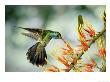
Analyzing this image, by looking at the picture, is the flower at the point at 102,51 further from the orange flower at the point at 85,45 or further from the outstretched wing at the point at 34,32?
the outstretched wing at the point at 34,32

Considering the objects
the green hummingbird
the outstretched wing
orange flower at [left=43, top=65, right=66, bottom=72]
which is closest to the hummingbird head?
the green hummingbird

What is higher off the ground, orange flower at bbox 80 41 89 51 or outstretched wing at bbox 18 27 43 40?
outstretched wing at bbox 18 27 43 40

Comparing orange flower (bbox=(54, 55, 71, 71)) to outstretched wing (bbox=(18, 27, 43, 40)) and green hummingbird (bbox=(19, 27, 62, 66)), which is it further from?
outstretched wing (bbox=(18, 27, 43, 40))

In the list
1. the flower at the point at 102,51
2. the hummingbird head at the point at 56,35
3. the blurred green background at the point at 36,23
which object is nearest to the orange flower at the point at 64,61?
the blurred green background at the point at 36,23

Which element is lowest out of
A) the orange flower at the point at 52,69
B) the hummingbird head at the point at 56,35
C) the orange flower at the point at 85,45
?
the orange flower at the point at 52,69

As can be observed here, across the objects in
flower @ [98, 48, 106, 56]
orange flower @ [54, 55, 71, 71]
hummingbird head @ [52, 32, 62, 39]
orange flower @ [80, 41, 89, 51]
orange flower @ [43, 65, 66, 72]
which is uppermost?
hummingbird head @ [52, 32, 62, 39]
